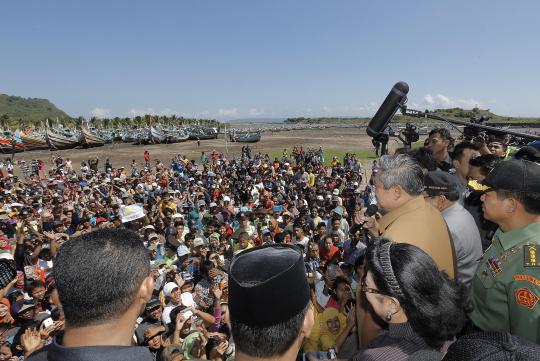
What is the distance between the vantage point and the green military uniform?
6.34 ft

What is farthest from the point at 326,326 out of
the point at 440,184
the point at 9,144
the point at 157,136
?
the point at 9,144

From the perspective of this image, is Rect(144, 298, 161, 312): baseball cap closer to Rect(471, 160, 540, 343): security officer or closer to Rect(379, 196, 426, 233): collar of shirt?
Rect(379, 196, 426, 233): collar of shirt

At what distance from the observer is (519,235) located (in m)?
2.21

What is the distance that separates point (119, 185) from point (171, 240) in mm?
11585

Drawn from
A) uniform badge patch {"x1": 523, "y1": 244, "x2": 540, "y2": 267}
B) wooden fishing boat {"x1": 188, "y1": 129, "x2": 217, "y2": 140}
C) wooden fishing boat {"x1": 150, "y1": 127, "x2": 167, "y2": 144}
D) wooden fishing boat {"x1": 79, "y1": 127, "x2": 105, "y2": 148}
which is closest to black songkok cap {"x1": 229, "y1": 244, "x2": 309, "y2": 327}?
uniform badge patch {"x1": 523, "y1": 244, "x2": 540, "y2": 267}

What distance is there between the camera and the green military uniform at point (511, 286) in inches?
76.1

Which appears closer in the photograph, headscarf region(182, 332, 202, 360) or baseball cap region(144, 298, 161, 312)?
headscarf region(182, 332, 202, 360)

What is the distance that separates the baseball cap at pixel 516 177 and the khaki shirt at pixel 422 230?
0.45 metres

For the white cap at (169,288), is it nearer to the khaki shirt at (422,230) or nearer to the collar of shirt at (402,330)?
the khaki shirt at (422,230)

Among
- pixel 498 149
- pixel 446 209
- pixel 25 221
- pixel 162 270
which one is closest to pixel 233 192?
pixel 25 221

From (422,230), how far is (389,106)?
2118 millimetres

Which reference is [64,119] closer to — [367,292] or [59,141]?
[59,141]

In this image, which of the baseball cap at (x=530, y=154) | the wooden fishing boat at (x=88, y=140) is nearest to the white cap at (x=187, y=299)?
the baseball cap at (x=530, y=154)

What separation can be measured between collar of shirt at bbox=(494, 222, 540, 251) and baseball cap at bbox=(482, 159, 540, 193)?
25 cm
